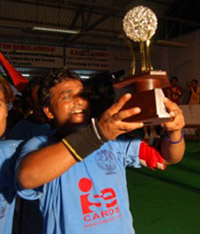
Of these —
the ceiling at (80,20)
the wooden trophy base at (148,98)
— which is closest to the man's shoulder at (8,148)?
the wooden trophy base at (148,98)

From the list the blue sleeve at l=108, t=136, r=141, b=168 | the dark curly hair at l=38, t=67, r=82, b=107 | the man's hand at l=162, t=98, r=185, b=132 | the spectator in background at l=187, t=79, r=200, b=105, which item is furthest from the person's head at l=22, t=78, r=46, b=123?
the spectator in background at l=187, t=79, r=200, b=105

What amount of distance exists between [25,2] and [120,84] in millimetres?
7887

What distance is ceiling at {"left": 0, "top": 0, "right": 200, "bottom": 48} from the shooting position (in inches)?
330

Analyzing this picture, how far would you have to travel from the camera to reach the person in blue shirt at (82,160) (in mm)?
772

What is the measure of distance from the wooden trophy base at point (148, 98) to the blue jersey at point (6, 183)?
514 millimetres

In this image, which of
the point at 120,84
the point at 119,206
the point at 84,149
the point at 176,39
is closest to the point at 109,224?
the point at 119,206

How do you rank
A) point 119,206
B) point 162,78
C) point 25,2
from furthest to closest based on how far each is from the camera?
point 25,2 → point 119,206 → point 162,78

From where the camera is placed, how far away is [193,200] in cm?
294

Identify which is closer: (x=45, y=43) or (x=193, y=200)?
(x=193, y=200)

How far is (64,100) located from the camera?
1063 mm

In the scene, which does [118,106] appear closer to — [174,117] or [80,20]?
[174,117]

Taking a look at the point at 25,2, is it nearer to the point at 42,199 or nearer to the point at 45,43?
the point at 45,43

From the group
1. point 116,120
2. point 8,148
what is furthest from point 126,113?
point 8,148

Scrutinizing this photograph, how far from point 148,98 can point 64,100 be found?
15.0 inches
